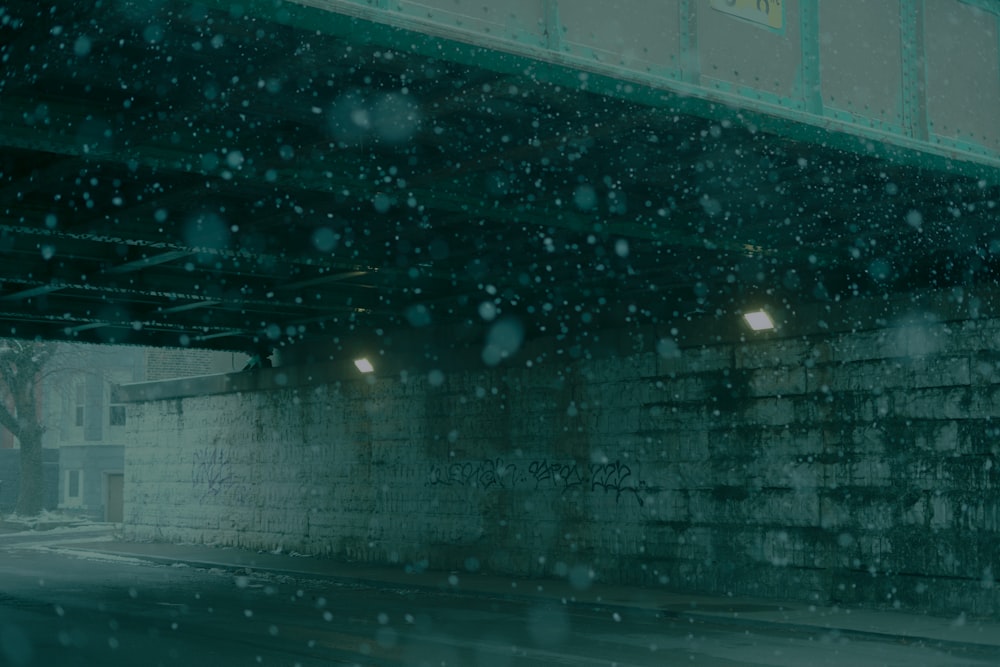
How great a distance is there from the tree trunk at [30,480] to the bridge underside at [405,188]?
27776mm

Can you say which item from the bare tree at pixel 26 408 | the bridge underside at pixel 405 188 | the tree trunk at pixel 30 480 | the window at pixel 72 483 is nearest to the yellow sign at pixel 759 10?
the bridge underside at pixel 405 188

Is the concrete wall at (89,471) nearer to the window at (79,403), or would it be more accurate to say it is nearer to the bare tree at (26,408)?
the window at (79,403)

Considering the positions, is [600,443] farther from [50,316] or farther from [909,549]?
[50,316]

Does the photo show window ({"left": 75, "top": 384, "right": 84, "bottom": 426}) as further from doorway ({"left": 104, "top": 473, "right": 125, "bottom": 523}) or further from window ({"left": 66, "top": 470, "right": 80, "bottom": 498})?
doorway ({"left": 104, "top": 473, "right": 125, "bottom": 523})

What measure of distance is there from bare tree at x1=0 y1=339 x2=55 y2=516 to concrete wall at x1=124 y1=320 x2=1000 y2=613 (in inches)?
887

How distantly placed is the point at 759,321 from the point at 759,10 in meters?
6.97

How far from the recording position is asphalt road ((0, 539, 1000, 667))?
12109 mm

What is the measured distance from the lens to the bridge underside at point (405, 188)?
30.9ft

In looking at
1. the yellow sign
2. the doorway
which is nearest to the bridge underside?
the yellow sign

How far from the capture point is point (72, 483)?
55.4 metres

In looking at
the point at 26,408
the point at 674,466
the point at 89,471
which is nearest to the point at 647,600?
the point at 674,466

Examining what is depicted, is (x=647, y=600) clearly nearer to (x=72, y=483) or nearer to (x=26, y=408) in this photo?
(x=26, y=408)

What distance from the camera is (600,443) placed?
19.6 m

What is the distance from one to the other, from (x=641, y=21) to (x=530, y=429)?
1157 cm
